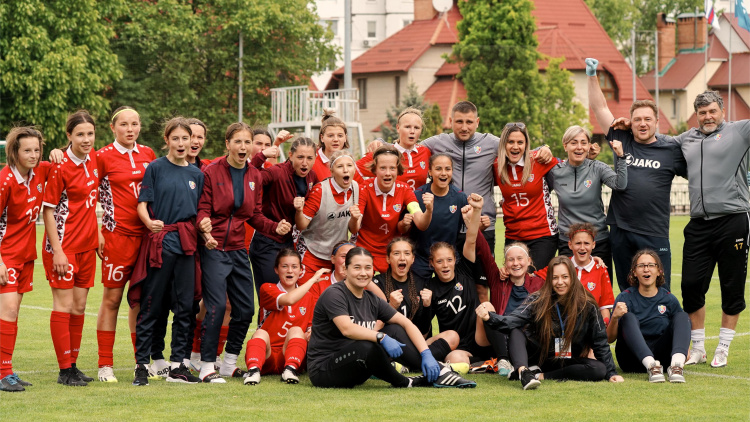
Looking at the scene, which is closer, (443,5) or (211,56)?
(211,56)

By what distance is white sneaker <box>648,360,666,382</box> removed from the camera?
7.61 m

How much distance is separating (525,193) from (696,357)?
2027 millimetres

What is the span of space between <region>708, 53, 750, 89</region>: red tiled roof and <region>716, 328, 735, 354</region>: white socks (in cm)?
5763

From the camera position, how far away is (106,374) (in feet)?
25.5

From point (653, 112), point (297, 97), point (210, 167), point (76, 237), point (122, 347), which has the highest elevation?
point (297, 97)

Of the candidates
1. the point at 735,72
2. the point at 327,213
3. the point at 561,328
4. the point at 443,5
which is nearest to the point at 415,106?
the point at 443,5

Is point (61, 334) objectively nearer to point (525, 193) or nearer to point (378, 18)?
→ point (525, 193)

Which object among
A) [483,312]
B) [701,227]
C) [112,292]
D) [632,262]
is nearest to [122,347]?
[112,292]

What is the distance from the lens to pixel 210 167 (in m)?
7.88

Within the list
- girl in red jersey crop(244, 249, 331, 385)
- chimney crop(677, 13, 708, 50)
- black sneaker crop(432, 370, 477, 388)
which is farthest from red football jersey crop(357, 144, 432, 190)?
chimney crop(677, 13, 708, 50)

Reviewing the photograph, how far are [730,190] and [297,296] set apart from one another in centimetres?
377

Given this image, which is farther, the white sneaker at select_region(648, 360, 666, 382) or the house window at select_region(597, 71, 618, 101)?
the house window at select_region(597, 71, 618, 101)

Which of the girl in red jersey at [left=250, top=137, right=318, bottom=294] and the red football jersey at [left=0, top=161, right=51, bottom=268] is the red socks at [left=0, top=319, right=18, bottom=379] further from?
the girl in red jersey at [left=250, top=137, right=318, bottom=294]

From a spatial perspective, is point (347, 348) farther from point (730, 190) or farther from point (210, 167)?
point (730, 190)
